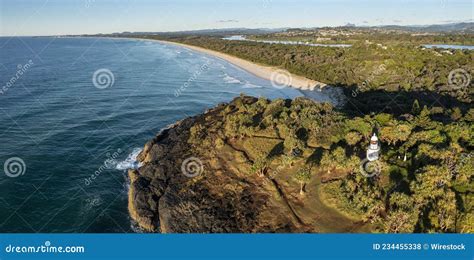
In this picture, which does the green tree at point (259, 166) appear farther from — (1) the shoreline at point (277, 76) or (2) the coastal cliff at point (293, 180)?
(1) the shoreline at point (277, 76)

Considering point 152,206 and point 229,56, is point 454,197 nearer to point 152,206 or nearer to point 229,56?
point 152,206

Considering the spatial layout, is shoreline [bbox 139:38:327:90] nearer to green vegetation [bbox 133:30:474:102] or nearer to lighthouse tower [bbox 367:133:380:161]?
green vegetation [bbox 133:30:474:102]

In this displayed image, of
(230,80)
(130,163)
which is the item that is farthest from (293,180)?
(230,80)

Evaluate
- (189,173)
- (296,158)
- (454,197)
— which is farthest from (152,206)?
(454,197)

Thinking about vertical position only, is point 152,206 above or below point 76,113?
below

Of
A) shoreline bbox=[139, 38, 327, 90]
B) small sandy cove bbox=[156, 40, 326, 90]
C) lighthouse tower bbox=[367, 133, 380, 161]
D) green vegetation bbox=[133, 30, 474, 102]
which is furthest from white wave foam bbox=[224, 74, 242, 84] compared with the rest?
lighthouse tower bbox=[367, 133, 380, 161]

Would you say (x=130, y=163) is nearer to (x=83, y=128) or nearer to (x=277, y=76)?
(x=83, y=128)

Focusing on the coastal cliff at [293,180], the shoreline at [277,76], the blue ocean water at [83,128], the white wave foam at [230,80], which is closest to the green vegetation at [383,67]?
the shoreline at [277,76]
